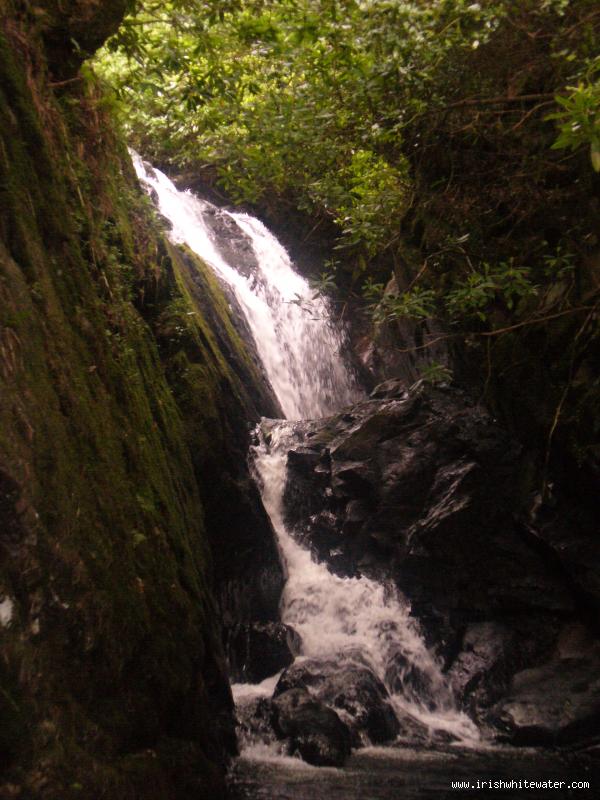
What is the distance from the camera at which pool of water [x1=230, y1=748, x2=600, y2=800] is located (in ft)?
17.4

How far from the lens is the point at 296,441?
1146 centimetres

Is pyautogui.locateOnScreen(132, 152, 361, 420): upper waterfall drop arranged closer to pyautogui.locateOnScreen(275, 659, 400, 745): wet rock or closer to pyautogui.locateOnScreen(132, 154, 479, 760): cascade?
pyautogui.locateOnScreen(132, 154, 479, 760): cascade

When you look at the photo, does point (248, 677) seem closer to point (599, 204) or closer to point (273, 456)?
point (273, 456)

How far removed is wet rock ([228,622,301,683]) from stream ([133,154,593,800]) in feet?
0.61

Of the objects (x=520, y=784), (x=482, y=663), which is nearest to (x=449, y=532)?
(x=482, y=663)

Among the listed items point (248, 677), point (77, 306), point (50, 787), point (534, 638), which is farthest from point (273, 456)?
point (50, 787)

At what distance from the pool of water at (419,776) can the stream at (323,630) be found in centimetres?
2

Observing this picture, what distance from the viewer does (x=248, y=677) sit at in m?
8.20

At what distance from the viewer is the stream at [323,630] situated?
5.68 meters

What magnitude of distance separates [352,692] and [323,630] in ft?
6.98

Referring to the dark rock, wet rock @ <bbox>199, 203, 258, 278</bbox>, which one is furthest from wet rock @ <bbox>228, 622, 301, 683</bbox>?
wet rock @ <bbox>199, 203, 258, 278</bbox>

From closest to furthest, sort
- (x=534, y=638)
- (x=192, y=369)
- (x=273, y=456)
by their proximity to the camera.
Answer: (x=534, y=638)
(x=192, y=369)
(x=273, y=456)

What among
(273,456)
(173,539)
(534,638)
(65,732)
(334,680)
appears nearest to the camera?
(65,732)

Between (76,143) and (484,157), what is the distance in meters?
4.78
